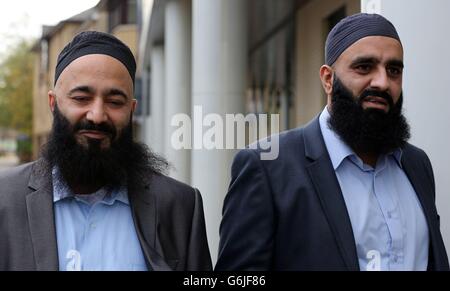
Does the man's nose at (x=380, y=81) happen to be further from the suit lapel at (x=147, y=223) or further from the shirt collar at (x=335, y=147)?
the suit lapel at (x=147, y=223)

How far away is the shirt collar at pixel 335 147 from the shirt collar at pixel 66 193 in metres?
0.88

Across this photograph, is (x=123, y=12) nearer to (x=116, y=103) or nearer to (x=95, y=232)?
(x=116, y=103)

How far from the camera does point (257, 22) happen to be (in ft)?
57.1

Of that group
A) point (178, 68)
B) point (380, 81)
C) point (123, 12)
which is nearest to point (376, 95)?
point (380, 81)

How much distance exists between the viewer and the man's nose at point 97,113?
2.85 m

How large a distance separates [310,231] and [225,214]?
368mm

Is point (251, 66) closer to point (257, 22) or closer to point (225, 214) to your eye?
point (257, 22)

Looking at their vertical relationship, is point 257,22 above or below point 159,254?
above

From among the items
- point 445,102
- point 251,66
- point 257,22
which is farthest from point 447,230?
point 251,66

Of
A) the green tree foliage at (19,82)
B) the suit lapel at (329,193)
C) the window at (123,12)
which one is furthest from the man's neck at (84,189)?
the green tree foliage at (19,82)

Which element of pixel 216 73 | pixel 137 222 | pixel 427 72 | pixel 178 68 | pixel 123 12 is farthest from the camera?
pixel 123 12

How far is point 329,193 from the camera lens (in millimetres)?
2916

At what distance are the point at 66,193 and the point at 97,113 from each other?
36 cm
